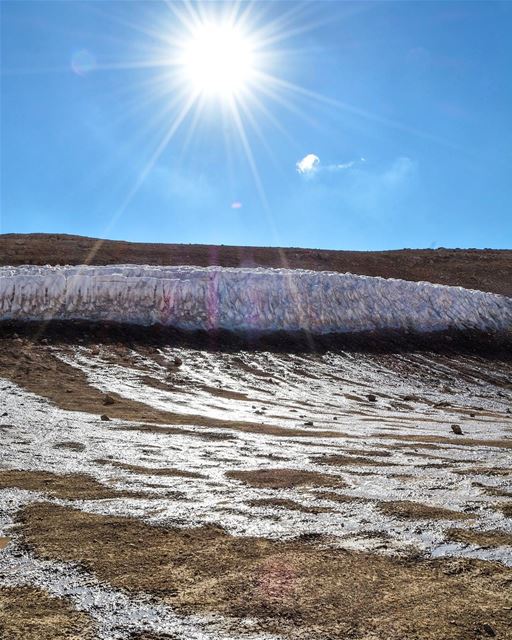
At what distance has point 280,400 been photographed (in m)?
16.2

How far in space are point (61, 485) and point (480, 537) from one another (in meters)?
3.97

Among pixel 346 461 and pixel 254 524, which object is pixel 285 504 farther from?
pixel 346 461

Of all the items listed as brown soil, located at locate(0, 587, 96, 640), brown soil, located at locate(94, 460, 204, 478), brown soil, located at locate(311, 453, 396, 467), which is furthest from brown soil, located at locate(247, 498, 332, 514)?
brown soil, located at locate(0, 587, 96, 640)

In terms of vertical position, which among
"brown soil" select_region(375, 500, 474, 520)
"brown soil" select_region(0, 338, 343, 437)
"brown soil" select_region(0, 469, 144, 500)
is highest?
"brown soil" select_region(375, 500, 474, 520)

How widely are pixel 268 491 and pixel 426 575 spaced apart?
88.0 inches

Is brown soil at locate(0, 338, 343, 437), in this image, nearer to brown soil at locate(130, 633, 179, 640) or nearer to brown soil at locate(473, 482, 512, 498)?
brown soil at locate(473, 482, 512, 498)

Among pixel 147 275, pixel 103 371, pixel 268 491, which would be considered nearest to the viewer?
pixel 268 491

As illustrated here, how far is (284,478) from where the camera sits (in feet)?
20.2

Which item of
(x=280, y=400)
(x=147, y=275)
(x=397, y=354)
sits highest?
(x=147, y=275)

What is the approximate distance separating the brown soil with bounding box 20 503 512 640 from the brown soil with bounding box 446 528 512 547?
0.41 meters

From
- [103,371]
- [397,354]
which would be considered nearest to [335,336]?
[397,354]

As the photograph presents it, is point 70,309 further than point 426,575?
Yes

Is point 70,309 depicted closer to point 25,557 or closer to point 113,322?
point 113,322

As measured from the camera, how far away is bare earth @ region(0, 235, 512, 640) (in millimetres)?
2982
